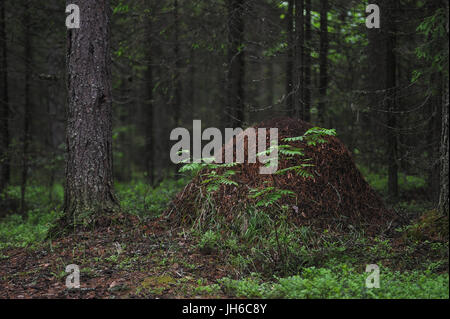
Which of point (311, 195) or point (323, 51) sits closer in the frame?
point (311, 195)

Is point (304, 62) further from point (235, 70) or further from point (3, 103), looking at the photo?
point (3, 103)

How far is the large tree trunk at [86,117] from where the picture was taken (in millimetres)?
6797

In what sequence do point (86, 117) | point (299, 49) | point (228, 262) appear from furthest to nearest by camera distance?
point (299, 49) → point (86, 117) → point (228, 262)

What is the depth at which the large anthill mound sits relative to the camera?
660 cm

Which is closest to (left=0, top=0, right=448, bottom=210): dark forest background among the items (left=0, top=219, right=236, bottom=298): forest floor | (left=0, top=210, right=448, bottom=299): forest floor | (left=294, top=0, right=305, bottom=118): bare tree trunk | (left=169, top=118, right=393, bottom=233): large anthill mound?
(left=294, top=0, right=305, bottom=118): bare tree trunk

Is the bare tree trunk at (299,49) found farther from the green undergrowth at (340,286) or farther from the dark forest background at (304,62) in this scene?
the green undergrowth at (340,286)

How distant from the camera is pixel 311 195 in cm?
684

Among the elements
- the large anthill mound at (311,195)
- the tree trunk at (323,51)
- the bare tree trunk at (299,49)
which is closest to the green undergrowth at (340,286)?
the large anthill mound at (311,195)

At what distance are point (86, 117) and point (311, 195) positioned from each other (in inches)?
174

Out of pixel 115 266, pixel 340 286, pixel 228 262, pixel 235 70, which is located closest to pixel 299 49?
pixel 235 70

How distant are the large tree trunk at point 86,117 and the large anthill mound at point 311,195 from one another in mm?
1641
